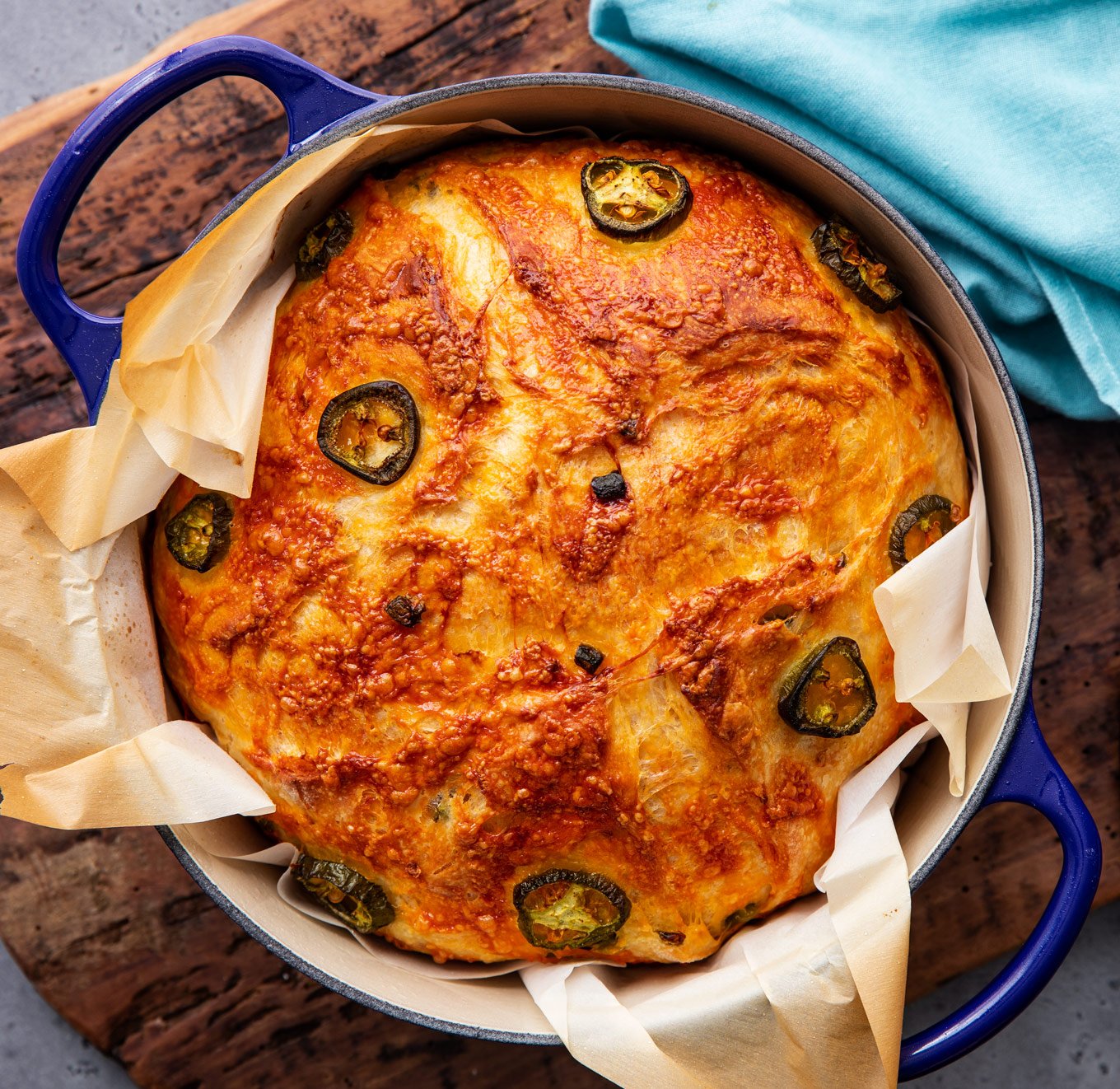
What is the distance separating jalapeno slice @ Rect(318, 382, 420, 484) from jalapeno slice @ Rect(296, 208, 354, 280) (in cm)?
33

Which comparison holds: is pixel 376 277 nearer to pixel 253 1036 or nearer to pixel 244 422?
pixel 244 422

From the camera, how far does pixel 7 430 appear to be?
2789 millimetres

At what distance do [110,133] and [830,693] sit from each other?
1.74 meters

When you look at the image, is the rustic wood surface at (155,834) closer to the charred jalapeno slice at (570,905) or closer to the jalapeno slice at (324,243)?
the jalapeno slice at (324,243)

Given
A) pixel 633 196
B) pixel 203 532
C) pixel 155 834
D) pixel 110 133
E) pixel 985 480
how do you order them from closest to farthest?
pixel 110 133 → pixel 633 196 → pixel 203 532 → pixel 985 480 → pixel 155 834

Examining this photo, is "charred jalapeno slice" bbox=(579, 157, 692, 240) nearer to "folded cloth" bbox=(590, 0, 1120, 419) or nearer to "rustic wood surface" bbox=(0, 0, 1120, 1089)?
"folded cloth" bbox=(590, 0, 1120, 419)

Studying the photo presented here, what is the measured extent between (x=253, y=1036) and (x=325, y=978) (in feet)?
2.74

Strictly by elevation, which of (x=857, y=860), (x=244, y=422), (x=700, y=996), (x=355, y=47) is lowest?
(x=700, y=996)

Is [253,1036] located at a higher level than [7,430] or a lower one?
lower

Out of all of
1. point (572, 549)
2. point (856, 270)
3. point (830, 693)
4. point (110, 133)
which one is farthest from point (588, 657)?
point (110, 133)

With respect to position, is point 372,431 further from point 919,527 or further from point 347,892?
point 919,527

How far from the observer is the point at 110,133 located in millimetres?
2057

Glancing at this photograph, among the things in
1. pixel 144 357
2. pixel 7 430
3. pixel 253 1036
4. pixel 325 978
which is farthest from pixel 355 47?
pixel 253 1036

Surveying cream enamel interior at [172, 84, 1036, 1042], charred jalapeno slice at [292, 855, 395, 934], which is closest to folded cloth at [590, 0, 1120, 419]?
cream enamel interior at [172, 84, 1036, 1042]
